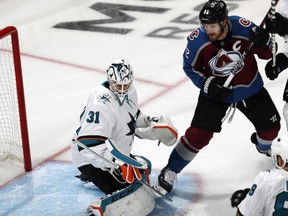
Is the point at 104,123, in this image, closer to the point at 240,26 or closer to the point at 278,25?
the point at 240,26

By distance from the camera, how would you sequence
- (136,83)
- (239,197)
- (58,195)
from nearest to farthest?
(239,197), (58,195), (136,83)

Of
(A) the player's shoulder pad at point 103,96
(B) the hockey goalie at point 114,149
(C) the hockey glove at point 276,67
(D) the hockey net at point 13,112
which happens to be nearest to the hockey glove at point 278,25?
(C) the hockey glove at point 276,67

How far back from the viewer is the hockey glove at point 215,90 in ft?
11.5

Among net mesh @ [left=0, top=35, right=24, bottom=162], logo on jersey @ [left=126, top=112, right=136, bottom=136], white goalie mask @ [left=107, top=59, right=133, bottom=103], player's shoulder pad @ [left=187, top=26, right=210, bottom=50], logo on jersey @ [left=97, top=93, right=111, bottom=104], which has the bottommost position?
net mesh @ [left=0, top=35, right=24, bottom=162]

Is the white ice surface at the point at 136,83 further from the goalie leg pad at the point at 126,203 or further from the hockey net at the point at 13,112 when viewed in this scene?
the goalie leg pad at the point at 126,203

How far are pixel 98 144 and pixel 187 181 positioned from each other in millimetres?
717

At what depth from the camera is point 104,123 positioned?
3.40 m

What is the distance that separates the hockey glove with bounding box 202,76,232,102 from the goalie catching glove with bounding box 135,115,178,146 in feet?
1.07

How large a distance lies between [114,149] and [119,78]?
32cm

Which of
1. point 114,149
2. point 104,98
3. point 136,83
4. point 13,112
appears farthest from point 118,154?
point 136,83

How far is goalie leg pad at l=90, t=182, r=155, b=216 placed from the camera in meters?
3.47

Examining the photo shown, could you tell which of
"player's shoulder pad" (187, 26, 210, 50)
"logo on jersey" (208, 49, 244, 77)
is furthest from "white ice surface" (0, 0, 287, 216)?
"player's shoulder pad" (187, 26, 210, 50)

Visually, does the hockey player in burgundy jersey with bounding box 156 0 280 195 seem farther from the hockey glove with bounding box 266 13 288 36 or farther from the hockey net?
the hockey net

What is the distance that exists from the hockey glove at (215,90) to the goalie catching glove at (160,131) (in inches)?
12.9
